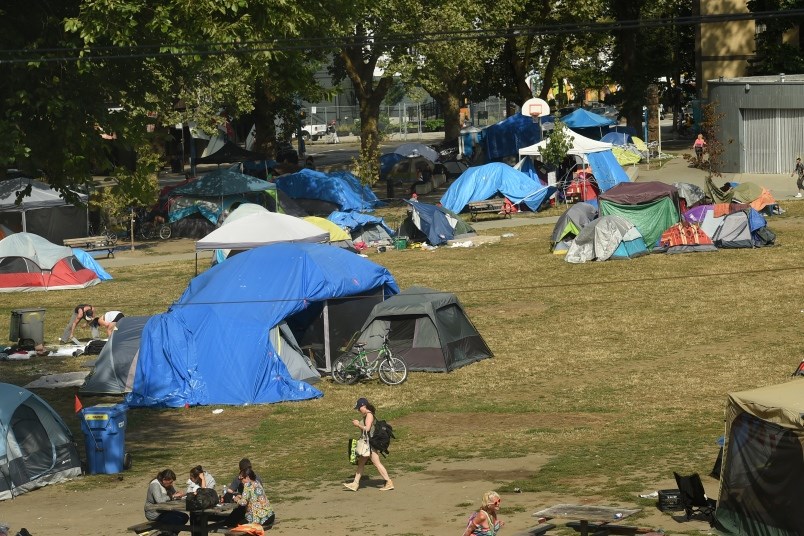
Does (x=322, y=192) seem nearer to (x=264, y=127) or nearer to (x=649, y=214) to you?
(x=264, y=127)

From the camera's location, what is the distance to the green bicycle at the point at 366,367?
70.7ft

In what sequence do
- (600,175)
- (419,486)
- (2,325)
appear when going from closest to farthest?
(419,486) → (2,325) → (600,175)

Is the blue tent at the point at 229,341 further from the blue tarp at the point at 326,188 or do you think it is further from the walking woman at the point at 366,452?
the blue tarp at the point at 326,188

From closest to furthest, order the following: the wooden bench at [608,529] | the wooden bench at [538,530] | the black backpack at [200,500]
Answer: the wooden bench at [608,529], the wooden bench at [538,530], the black backpack at [200,500]

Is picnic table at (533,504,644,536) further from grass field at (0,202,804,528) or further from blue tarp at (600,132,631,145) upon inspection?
blue tarp at (600,132,631,145)

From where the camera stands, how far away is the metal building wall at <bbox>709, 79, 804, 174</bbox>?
45094 mm

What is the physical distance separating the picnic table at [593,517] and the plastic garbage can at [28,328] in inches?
632

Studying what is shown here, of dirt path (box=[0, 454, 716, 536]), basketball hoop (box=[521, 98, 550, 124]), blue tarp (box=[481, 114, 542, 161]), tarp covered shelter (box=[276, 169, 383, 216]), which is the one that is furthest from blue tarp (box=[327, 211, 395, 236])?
dirt path (box=[0, 454, 716, 536])

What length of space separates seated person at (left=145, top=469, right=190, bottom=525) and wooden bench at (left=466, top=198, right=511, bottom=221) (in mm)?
28561

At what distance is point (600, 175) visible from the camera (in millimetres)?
43281

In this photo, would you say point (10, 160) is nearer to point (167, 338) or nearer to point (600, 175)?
point (167, 338)

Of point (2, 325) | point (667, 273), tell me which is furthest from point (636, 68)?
point (2, 325)

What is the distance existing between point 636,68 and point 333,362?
39527mm

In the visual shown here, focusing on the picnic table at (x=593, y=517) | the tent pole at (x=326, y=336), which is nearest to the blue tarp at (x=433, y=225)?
A: the tent pole at (x=326, y=336)
